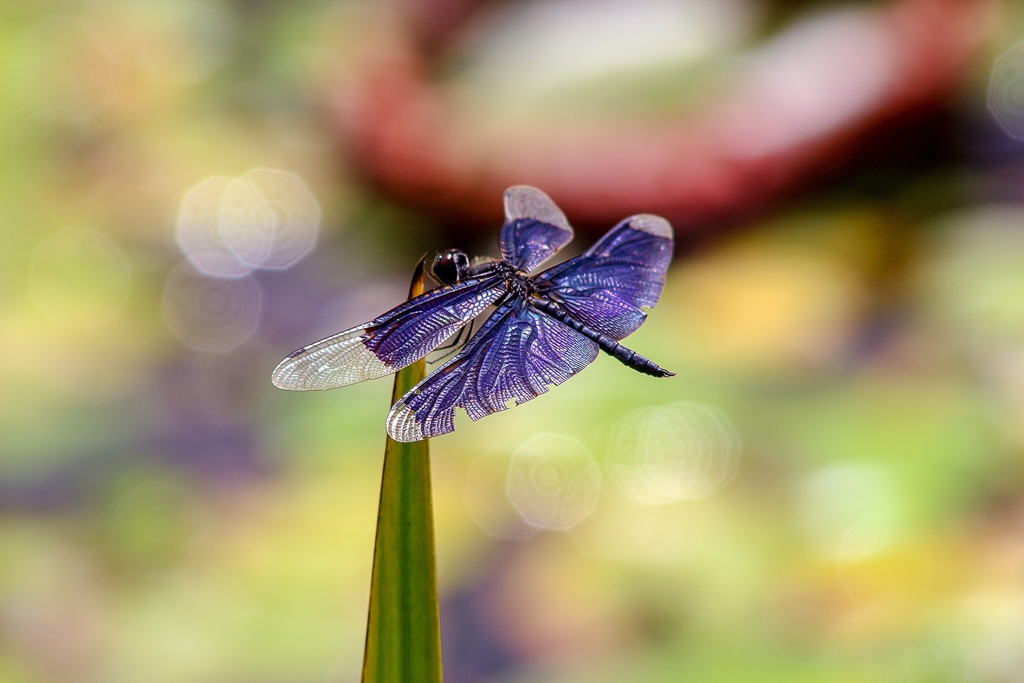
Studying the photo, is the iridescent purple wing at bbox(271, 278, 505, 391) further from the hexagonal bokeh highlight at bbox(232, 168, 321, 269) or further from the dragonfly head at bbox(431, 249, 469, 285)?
the hexagonal bokeh highlight at bbox(232, 168, 321, 269)

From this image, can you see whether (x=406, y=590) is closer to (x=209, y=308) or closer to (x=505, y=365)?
(x=505, y=365)

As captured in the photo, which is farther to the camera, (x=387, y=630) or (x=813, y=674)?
(x=813, y=674)

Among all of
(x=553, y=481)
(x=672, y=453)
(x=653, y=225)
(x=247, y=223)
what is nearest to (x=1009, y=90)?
(x=672, y=453)

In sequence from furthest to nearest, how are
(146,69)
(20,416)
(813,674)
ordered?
(146,69)
(20,416)
(813,674)

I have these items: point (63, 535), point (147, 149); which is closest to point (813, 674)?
point (63, 535)

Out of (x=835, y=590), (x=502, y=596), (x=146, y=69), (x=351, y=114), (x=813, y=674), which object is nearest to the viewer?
(x=813, y=674)

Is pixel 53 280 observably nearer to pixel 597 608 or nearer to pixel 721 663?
pixel 597 608

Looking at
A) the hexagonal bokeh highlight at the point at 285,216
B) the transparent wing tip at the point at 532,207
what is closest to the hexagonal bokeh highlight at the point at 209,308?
the hexagonal bokeh highlight at the point at 285,216
